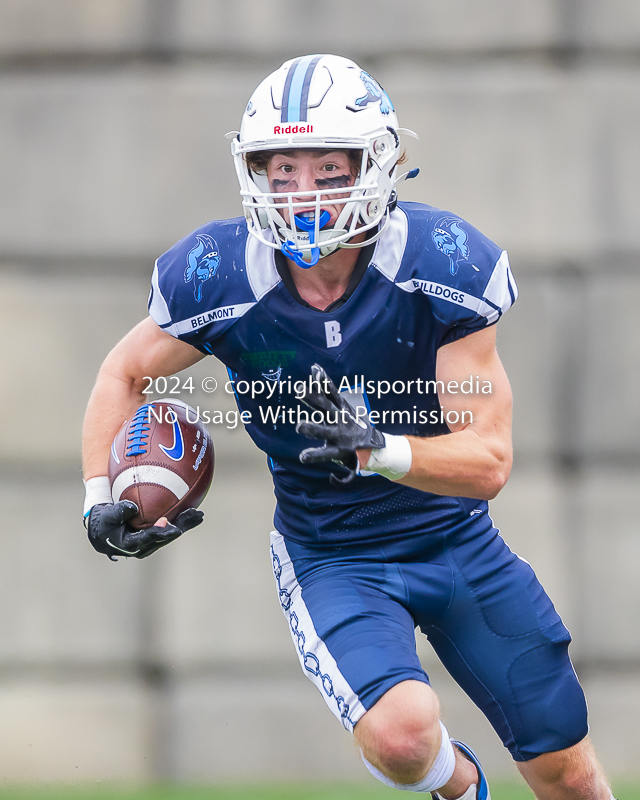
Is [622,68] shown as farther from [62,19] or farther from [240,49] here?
[62,19]

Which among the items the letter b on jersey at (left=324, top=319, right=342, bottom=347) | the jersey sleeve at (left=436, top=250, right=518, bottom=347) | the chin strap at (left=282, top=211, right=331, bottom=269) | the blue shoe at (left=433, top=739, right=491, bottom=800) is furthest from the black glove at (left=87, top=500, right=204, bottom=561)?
the blue shoe at (left=433, top=739, right=491, bottom=800)

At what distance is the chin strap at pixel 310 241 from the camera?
8.04 feet

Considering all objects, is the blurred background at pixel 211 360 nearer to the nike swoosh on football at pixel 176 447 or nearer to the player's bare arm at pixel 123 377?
the player's bare arm at pixel 123 377

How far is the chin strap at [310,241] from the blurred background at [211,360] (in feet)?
5.85

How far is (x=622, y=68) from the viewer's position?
4.21m

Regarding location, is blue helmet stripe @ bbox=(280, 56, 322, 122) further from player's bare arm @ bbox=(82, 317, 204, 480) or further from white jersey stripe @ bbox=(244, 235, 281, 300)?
player's bare arm @ bbox=(82, 317, 204, 480)

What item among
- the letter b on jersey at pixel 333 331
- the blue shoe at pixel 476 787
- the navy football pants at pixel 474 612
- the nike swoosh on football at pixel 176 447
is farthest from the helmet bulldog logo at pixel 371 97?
the blue shoe at pixel 476 787

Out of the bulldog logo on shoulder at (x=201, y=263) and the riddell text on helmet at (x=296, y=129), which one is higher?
the riddell text on helmet at (x=296, y=129)

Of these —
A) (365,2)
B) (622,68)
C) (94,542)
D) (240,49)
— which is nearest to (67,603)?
(94,542)

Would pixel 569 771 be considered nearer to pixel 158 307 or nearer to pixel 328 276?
pixel 328 276

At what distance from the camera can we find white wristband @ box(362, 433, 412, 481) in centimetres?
225

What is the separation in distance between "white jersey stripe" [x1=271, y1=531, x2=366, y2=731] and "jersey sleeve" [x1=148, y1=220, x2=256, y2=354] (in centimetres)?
71

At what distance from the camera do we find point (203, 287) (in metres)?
2.62

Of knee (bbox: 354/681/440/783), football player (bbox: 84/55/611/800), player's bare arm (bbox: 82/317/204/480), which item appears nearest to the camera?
knee (bbox: 354/681/440/783)
